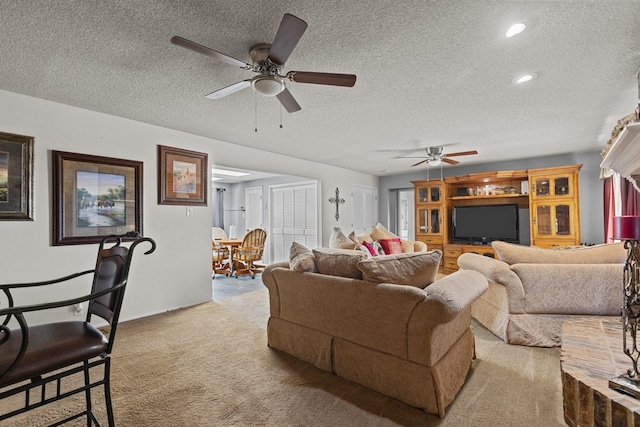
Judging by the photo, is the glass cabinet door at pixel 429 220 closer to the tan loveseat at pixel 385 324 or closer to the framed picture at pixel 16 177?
the tan loveseat at pixel 385 324

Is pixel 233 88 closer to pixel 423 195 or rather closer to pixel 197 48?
pixel 197 48

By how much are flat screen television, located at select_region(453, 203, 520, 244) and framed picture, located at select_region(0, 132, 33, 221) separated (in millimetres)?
6735

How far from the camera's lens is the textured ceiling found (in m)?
1.72

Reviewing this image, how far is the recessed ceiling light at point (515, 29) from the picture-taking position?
1.83 m

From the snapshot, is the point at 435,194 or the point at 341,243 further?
the point at 435,194

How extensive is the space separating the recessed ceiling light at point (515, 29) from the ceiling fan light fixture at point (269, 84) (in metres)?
1.47

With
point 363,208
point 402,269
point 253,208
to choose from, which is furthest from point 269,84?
point 253,208

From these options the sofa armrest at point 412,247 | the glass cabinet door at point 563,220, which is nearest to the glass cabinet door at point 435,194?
the sofa armrest at point 412,247

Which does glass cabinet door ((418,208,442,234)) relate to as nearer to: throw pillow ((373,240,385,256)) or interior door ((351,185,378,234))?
interior door ((351,185,378,234))

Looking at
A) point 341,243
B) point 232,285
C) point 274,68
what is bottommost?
point 232,285

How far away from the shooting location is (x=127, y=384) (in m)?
2.11

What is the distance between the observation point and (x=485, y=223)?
6160mm

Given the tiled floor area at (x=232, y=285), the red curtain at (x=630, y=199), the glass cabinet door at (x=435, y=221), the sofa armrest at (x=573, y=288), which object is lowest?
the tiled floor area at (x=232, y=285)

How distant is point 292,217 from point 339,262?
490 cm
